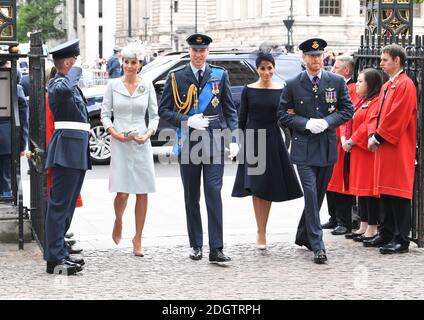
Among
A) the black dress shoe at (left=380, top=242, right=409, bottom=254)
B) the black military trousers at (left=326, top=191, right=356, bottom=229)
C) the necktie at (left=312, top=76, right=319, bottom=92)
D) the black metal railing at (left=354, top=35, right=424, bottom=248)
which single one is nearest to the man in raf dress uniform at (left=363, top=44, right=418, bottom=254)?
the black dress shoe at (left=380, top=242, right=409, bottom=254)

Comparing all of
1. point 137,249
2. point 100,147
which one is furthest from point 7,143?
point 100,147

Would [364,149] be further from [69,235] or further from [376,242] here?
A: [69,235]

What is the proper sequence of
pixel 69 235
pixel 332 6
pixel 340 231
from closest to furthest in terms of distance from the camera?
pixel 69 235
pixel 340 231
pixel 332 6

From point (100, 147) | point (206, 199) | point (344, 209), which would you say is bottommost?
point (100, 147)

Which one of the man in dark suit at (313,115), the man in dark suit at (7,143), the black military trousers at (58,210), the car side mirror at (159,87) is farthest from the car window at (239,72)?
the black military trousers at (58,210)

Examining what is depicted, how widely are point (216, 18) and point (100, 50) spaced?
946 inches

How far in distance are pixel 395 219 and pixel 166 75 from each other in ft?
31.6

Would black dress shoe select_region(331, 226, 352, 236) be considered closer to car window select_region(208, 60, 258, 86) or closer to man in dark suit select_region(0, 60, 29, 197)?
man in dark suit select_region(0, 60, 29, 197)

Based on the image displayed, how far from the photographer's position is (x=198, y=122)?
9.71m

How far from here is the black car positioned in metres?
19.1

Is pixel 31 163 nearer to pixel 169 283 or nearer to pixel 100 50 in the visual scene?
pixel 169 283

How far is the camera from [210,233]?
9703 mm

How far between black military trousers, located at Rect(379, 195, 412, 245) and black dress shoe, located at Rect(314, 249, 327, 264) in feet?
2.96

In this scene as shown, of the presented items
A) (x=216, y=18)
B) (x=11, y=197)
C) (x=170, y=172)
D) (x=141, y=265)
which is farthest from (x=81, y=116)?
(x=216, y=18)
